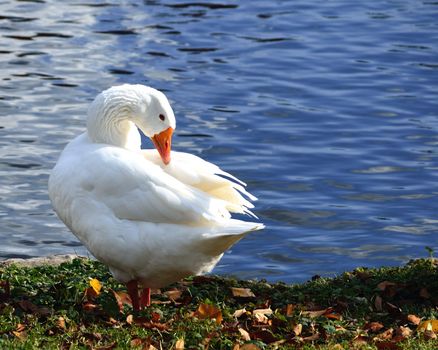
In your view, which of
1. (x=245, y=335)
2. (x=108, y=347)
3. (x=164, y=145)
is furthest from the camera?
(x=164, y=145)

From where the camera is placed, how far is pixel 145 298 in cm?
746

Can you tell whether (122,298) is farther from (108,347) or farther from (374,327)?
(374,327)

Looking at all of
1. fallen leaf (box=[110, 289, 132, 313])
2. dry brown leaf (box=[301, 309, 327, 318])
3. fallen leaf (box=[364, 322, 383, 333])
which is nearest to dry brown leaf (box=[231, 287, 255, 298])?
dry brown leaf (box=[301, 309, 327, 318])

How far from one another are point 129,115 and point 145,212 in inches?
35.6

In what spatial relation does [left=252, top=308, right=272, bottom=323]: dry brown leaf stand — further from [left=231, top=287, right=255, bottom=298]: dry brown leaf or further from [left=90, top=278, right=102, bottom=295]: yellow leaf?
[left=90, top=278, right=102, bottom=295]: yellow leaf

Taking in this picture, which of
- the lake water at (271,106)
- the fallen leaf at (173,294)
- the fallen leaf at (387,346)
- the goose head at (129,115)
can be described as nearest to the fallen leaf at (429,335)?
the fallen leaf at (387,346)

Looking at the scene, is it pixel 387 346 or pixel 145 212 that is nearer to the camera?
pixel 387 346

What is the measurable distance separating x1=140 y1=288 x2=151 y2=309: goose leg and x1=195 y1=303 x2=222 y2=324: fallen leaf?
50 centimetres

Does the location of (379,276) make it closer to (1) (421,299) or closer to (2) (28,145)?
(1) (421,299)

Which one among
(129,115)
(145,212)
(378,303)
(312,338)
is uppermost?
(129,115)

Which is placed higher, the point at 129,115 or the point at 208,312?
the point at 129,115

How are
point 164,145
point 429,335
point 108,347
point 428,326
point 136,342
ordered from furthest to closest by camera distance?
1. point 164,145
2. point 428,326
3. point 429,335
4. point 136,342
5. point 108,347

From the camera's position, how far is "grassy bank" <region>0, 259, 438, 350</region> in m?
6.53

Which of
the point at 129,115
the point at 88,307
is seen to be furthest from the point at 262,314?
the point at 129,115
